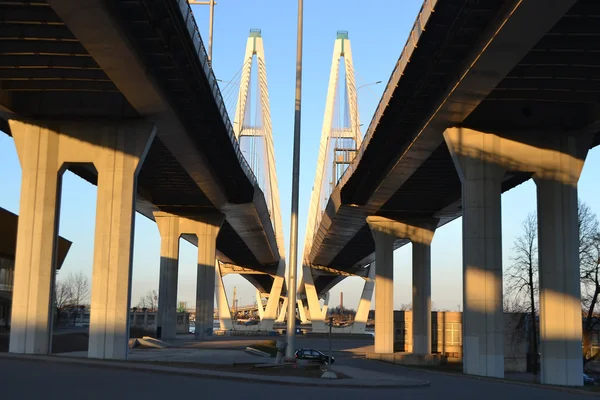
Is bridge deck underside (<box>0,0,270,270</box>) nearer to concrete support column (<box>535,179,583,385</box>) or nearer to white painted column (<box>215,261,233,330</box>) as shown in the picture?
concrete support column (<box>535,179,583,385</box>)

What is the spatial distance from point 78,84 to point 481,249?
18163 millimetres

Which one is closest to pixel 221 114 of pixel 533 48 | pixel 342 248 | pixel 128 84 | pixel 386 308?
pixel 128 84

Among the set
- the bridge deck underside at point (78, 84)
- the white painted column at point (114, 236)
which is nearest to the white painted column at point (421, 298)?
the bridge deck underside at point (78, 84)

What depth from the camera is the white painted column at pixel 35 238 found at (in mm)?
35562

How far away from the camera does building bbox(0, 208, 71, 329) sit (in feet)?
205

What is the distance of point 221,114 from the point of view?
125ft

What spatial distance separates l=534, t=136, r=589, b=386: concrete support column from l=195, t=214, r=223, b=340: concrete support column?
40.1 meters

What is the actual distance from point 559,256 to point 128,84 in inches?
745

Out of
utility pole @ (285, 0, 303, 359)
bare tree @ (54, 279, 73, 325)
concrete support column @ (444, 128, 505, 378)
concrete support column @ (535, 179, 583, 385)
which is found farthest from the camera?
bare tree @ (54, 279, 73, 325)

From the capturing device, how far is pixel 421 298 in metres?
64.3

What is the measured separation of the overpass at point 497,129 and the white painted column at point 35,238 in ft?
49.4

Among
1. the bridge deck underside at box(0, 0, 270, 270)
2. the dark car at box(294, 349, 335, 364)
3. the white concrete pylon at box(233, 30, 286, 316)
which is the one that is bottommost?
the dark car at box(294, 349, 335, 364)

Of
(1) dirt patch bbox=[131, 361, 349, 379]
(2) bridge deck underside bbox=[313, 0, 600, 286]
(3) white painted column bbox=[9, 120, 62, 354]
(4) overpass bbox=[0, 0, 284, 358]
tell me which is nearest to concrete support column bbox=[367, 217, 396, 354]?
(2) bridge deck underside bbox=[313, 0, 600, 286]

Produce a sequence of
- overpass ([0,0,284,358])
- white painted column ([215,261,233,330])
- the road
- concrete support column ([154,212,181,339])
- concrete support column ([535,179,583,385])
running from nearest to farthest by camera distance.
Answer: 1. the road
2. overpass ([0,0,284,358])
3. concrete support column ([535,179,583,385])
4. concrete support column ([154,212,181,339])
5. white painted column ([215,261,233,330])
